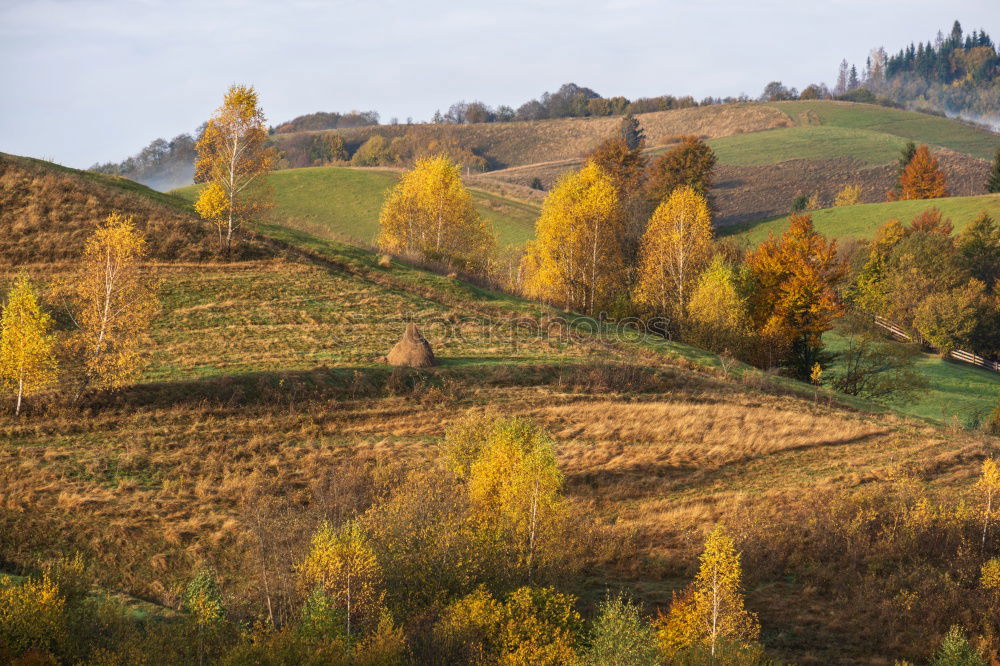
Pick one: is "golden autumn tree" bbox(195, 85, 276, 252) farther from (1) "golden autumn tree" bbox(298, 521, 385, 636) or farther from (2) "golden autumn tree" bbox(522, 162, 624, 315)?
(1) "golden autumn tree" bbox(298, 521, 385, 636)

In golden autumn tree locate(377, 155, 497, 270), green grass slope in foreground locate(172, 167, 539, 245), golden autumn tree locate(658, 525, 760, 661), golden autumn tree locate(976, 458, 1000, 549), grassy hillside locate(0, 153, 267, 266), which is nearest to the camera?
golden autumn tree locate(658, 525, 760, 661)

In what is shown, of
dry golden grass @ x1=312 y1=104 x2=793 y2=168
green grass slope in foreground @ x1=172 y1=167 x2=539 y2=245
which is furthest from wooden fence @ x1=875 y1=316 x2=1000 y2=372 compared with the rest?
dry golden grass @ x1=312 y1=104 x2=793 y2=168

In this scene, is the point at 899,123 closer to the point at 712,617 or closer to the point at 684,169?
the point at 684,169

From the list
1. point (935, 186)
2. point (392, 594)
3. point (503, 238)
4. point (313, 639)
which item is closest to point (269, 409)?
point (392, 594)

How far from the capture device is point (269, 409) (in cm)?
3077

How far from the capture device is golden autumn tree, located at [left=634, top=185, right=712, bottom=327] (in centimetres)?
5725

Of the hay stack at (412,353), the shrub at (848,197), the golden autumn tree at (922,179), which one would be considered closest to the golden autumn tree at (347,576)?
the hay stack at (412,353)

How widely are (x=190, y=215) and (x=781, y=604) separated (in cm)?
4653

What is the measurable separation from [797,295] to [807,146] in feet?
313

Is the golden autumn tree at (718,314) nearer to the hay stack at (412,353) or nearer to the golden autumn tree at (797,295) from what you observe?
the golden autumn tree at (797,295)

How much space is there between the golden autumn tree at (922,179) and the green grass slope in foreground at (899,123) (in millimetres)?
29972

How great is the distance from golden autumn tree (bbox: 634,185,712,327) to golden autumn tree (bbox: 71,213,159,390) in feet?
122

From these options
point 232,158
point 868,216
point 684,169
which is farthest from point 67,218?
point 868,216

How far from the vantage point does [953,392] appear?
188ft
